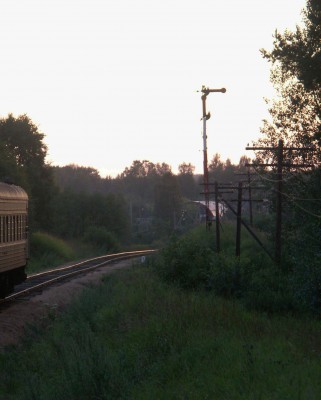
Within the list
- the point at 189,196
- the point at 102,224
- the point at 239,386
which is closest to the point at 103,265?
the point at 239,386

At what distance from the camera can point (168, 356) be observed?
12438mm

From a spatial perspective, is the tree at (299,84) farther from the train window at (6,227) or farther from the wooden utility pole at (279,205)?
the train window at (6,227)

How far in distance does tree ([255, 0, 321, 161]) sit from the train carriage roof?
9566 mm

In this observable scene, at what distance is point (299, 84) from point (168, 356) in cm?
2200

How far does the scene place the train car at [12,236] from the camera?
1933cm

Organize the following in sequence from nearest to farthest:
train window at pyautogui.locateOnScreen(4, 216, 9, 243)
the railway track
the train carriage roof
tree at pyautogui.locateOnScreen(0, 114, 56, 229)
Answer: the train carriage roof < train window at pyautogui.locateOnScreen(4, 216, 9, 243) < the railway track < tree at pyautogui.locateOnScreen(0, 114, 56, 229)

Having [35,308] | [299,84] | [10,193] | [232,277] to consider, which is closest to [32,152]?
[299,84]

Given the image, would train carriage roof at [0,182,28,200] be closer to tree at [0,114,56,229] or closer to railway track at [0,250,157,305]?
railway track at [0,250,157,305]

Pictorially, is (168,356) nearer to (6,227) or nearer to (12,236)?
(6,227)

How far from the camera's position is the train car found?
63.4 feet

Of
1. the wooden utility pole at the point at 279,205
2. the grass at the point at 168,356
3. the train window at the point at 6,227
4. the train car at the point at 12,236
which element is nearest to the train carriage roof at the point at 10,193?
the train car at the point at 12,236

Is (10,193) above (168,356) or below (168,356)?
above

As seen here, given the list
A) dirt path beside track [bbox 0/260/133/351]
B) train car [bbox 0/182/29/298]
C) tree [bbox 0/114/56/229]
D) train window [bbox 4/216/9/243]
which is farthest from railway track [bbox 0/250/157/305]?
tree [bbox 0/114/56/229]

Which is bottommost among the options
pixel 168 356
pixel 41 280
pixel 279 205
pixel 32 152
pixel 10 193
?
pixel 41 280
